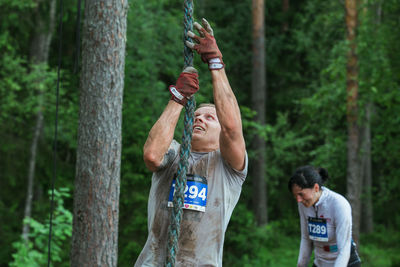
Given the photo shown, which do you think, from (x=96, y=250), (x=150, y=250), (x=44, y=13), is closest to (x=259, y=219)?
(x=44, y=13)

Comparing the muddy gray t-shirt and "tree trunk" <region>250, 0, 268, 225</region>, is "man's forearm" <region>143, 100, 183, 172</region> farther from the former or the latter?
"tree trunk" <region>250, 0, 268, 225</region>

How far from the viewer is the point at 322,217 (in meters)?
5.10

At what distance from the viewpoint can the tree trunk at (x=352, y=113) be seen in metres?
12.4

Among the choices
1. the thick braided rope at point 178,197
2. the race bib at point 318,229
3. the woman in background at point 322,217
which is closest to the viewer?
the thick braided rope at point 178,197

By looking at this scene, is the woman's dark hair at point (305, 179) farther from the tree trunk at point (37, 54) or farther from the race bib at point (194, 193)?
the tree trunk at point (37, 54)

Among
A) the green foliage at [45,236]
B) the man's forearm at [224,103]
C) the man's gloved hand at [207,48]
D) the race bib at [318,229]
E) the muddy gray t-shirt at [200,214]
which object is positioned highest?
the man's gloved hand at [207,48]

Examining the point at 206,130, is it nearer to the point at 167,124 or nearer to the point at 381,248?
the point at 167,124

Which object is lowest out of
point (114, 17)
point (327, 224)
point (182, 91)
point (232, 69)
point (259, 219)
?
point (259, 219)

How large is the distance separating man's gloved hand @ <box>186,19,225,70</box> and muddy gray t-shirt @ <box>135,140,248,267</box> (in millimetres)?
513

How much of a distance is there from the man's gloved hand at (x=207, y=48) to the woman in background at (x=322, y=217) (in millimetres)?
2422

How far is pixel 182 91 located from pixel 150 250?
85 centimetres

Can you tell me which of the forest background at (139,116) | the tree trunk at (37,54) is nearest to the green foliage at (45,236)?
the forest background at (139,116)

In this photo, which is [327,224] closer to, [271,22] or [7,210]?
[7,210]

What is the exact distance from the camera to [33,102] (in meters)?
11.7
